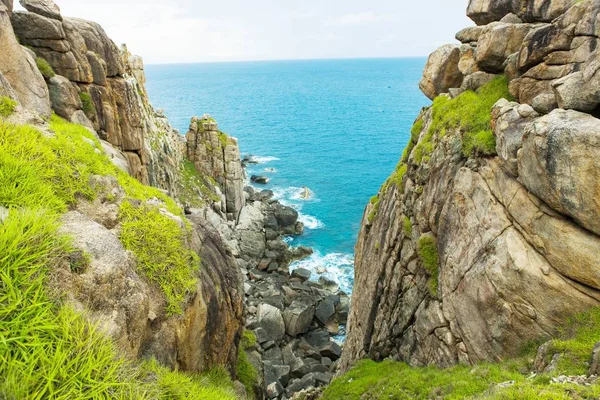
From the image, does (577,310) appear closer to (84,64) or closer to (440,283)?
(440,283)

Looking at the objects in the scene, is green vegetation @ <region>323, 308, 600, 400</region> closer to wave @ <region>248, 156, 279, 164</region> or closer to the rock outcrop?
the rock outcrop

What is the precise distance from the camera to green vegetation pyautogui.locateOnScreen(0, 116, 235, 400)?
18.7 ft

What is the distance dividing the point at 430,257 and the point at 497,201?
561 centimetres

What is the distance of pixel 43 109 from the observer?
18.0 meters

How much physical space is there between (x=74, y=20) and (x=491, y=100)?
29801 millimetres

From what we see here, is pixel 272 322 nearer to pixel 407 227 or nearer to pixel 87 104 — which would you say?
pixel 407 227

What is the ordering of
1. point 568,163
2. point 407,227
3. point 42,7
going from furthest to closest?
point 407,227 < point 42,7 < point 568,163

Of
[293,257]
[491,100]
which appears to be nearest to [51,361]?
[491,100]

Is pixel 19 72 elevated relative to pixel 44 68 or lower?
lower

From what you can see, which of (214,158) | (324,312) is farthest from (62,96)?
(214,158)

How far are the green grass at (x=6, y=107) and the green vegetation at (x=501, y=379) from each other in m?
18.1

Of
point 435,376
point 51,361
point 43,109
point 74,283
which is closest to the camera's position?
point 51,361

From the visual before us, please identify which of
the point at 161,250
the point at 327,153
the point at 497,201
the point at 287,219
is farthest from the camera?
the point at 327,153

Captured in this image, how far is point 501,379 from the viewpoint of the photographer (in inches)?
503
